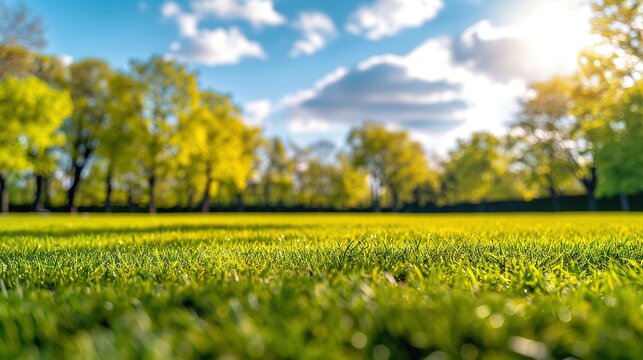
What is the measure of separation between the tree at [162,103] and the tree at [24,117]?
6.50 m

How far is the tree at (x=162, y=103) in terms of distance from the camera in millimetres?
35938

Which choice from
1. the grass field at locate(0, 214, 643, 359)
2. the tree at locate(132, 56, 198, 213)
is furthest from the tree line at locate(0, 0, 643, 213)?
the grass field at locate(0, 214, 643, 359)

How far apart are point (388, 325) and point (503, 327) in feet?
1.41

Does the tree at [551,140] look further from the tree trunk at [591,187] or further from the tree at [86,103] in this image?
the tree at [86,103]

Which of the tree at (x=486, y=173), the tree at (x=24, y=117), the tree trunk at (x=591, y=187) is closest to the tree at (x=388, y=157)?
the tree at (x=486, y=173)

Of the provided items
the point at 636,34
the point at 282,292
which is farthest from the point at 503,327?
the point at 636,34

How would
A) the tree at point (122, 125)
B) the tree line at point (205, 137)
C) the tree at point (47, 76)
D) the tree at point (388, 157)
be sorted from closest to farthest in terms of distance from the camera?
the tree line at point (205, 137), the tree at point (122, 125), the tree at point (47, 76), the tree at point (388, 157)

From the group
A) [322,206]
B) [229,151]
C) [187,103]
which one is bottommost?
[322,206]

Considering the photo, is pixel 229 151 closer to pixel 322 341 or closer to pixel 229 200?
pixel 229 200

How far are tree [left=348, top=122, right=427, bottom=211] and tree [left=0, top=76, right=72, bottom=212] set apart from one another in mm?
44898

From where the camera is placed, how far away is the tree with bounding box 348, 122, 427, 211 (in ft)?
225

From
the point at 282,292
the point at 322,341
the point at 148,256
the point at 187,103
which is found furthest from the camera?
the point at 187,103

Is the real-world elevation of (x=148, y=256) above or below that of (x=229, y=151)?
A: below

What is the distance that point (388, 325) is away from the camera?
1.67 metres
